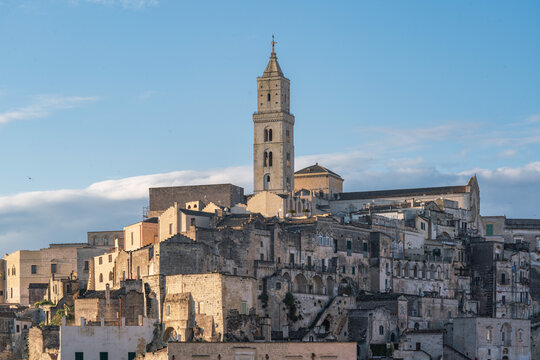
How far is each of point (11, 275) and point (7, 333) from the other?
1716 cm

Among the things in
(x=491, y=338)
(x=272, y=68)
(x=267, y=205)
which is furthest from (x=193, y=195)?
(x=491, y=338)

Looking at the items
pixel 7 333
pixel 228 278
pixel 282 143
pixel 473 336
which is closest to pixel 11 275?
pixel 7 333

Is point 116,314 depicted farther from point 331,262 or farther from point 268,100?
point 268,100

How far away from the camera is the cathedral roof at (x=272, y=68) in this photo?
101 meters

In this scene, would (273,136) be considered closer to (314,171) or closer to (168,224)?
(314,171)

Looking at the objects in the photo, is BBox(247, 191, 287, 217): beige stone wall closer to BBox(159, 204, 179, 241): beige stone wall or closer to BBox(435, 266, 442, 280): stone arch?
BBox(159, 204, 179, 241): beige stone wall

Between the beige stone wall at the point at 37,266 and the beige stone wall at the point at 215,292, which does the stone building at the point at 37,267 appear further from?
the beige stone wall at the point at 215,292

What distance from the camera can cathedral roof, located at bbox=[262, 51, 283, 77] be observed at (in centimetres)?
10094

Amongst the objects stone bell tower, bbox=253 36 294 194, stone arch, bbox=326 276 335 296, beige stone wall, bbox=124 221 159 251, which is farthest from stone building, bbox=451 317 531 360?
stone bell tower, bbox=253 36 294 194

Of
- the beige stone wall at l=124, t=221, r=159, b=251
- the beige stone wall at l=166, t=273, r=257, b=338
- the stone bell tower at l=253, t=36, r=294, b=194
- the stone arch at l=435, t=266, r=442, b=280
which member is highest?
the stone bell tower at l=253, t=36, r=294, b=194

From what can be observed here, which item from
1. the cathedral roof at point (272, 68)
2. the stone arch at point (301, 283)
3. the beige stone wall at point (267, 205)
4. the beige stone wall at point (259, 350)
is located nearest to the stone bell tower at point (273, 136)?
the cathedral roof at point (272, 68)

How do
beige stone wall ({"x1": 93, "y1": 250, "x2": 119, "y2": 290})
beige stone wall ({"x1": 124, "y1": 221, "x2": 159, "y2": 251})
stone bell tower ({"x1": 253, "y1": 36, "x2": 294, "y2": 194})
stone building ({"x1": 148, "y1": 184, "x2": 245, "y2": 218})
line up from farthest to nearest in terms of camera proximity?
stone bell tower ({"x1": 253, "y1": 36, "x2": 294, "y2": 194}) < stone building ({"x1": 148, "y1": 184, "x2": 245, "y2": 218}) < beige stone wall ({"x1": 124, "y1": 221, "x2": 159, "y2": 251}) < beige stone wall ({"x1": 93, "y1": 250, "x2": 119, "y2": 290})

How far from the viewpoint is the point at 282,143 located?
99.2 m

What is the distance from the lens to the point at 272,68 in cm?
10150
